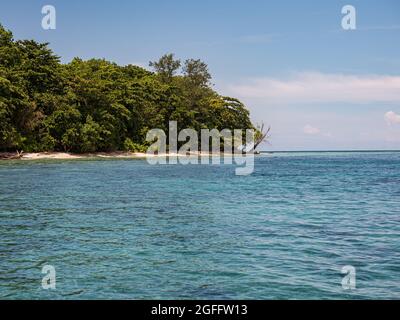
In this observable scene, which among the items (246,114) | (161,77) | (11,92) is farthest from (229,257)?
(246,114)

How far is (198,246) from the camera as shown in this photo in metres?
11.9

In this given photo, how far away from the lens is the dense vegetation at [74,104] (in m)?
58.5

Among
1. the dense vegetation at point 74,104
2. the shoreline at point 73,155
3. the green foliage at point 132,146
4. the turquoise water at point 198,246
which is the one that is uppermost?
the dense vegetation at point 74,104

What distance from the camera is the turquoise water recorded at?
8.38 metres

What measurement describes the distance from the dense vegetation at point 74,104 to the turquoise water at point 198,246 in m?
38.4

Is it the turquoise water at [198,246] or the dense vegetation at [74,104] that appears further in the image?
the dense vegetation at [74,104]

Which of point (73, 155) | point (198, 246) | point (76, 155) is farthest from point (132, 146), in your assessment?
point (198, 246)

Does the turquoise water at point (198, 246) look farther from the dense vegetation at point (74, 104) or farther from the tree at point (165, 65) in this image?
the tree at point (165, 65)

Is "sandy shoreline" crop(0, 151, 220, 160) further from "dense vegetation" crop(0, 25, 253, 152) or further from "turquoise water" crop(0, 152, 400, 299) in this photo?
"turquoise water" crop(0, 152, 400, 299)

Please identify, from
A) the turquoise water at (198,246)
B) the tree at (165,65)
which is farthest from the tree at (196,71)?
the turquoise water at (198,246)

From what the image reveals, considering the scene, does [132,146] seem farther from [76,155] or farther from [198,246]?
[198,246]

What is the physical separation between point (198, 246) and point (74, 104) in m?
56.6

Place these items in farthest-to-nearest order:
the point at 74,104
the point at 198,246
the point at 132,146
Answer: the point at 132,146
the point at 74,104
the point at 198,246
